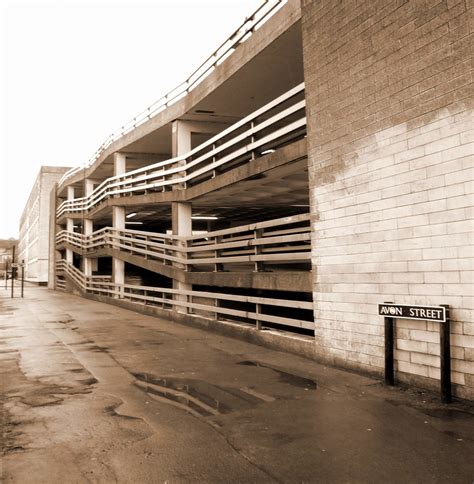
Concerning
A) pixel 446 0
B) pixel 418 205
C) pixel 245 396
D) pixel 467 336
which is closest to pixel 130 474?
pixel 245 396

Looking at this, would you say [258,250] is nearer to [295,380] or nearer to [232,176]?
[232,176]

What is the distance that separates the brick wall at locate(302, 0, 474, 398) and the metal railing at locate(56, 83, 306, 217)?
1535 millimetres

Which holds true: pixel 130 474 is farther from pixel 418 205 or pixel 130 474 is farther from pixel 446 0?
pixel 446 0

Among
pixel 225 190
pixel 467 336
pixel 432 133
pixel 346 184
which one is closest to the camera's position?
pixel 467 336

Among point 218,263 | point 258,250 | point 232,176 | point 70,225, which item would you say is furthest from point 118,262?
point 70,225

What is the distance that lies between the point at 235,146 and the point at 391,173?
13.1 meters

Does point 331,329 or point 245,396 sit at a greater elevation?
point 331,329

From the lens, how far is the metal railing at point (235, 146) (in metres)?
10.8

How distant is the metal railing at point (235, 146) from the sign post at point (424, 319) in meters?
4.40

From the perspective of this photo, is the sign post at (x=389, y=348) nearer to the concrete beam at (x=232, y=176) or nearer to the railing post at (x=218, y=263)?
the concrete beam at (x=232, y=176)

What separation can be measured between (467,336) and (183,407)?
355 centimetres

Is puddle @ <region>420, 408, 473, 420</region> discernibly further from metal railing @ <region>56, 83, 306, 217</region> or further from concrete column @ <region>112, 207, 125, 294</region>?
concrete column @ <region>112, 207, 125, 294</region>

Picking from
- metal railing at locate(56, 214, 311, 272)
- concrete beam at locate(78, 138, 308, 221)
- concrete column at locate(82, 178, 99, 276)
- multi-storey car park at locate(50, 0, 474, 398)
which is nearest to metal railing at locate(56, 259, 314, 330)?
multi-storey car park at locate(50, 0, 474, 398)

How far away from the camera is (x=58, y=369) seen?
8.15 meters
